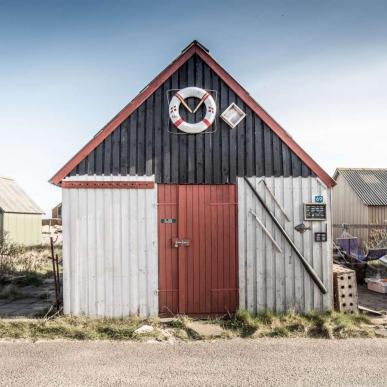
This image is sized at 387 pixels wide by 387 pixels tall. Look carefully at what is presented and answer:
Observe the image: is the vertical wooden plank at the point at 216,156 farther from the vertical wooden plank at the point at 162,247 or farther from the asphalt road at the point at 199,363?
the asphalt road at the point at 199,363

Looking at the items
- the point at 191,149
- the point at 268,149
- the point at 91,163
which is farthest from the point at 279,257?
the point at 91,163

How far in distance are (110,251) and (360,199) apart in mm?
19242

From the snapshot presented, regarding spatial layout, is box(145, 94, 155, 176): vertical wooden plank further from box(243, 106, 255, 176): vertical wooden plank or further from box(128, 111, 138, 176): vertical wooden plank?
box(243, 106, 255, 176): vertical wooden plank

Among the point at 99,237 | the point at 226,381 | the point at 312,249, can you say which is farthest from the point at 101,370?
the point at 312,249

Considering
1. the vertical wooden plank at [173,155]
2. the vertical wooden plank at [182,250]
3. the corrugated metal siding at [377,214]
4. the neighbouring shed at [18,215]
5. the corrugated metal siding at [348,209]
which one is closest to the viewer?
the vertical wooden plank at [182,250]

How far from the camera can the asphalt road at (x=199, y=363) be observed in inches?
212

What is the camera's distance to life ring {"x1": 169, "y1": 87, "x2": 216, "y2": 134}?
8289 mm

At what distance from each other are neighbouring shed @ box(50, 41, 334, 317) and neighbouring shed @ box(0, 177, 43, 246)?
16.9 metres

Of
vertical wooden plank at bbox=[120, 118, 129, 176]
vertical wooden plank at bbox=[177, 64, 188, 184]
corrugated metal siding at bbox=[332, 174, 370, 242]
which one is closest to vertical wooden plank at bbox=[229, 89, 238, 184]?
vertical wooden plank at bbox=[177, 64, 188, 184]

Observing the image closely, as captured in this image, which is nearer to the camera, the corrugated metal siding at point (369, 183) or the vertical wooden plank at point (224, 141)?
the vertical wooden plank at point (224, 141)

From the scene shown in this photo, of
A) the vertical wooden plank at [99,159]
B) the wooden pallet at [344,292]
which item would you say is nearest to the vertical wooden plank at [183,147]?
the vertical wooden plank at [99,159]

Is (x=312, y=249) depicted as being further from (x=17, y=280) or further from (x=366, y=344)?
(x=17, y=280)

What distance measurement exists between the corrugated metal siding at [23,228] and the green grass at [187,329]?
669 inches

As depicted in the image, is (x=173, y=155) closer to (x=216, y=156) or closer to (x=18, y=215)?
(x=216, y=156)
